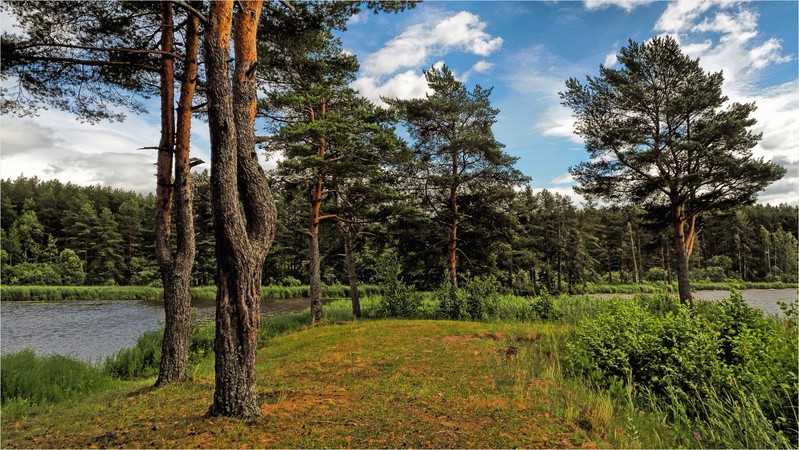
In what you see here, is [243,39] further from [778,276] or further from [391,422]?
[778,276]

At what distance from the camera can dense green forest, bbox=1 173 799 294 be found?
18.2 metres

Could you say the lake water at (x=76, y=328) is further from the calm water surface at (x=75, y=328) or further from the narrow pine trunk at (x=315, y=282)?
the narrow pine trunk at (x=315, y=282)

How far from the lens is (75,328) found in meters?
16.3

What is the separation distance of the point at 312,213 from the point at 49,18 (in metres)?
9.62

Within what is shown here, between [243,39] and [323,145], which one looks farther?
[323,145]

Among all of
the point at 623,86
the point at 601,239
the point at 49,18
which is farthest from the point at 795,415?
the point at 601,239

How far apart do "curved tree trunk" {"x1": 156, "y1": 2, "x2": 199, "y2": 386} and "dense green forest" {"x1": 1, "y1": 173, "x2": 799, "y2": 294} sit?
8.06 m

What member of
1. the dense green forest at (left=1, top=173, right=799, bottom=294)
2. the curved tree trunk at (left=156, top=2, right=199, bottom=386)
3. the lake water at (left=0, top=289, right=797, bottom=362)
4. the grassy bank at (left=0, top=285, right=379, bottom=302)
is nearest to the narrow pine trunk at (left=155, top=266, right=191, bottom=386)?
the curved tree trunk at (left=156, top=2, right=199, bottom=386)

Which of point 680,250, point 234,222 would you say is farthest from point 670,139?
point 234,222

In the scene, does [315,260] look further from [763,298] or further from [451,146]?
[763,298]

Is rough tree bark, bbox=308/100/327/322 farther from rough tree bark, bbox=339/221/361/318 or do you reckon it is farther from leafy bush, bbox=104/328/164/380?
leafy bush, bbox=104/328/164/380

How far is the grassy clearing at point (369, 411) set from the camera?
3451mm

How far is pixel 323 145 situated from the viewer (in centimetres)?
1430

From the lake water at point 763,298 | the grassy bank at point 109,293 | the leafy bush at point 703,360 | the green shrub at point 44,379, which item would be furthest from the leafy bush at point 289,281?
the leafy bush at point 703,360
